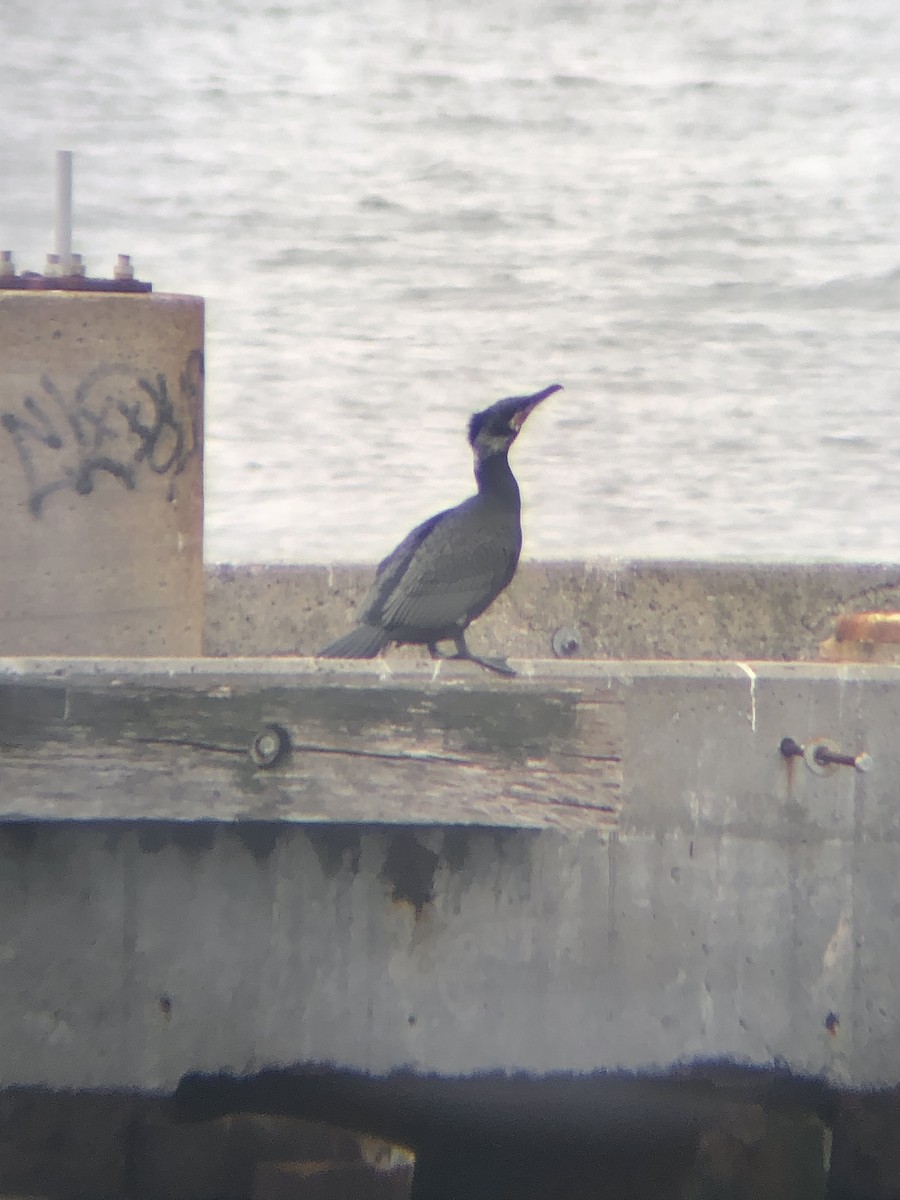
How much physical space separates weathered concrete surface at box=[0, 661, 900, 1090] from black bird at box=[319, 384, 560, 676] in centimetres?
83

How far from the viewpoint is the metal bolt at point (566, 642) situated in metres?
6.09

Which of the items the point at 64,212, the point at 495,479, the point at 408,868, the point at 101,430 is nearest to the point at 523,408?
the point at 495,479

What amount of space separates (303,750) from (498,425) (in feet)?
5.50

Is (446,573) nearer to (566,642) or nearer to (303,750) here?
(303,750)

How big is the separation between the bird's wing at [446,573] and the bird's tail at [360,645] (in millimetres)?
40

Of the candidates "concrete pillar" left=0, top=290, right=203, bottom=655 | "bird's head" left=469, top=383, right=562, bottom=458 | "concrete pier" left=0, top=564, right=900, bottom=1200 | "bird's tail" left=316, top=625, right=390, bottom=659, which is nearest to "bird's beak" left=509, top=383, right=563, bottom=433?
"bird's head" left=469, top=383, right=562, bottom=458

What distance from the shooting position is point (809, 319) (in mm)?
24234

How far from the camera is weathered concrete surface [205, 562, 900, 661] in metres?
6.11

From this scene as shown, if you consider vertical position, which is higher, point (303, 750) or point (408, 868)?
point (303, 750)

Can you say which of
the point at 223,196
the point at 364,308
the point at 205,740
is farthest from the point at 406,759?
the point at 223,196

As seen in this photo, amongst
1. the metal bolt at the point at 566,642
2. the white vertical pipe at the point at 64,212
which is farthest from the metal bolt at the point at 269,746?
the metal bolt at the point at 566,642

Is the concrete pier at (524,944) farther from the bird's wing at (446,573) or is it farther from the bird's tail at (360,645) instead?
the bird's wing at (446,573)

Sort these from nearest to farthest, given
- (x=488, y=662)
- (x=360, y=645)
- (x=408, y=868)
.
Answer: (x=408, y=868)
(x=488, y=662)
(x=360, y=645)

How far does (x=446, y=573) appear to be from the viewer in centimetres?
445
